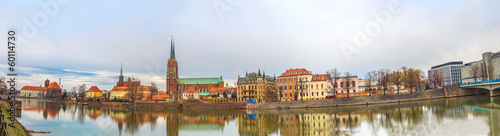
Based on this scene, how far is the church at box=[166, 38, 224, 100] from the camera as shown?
165 m

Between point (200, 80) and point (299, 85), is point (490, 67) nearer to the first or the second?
point (299, 85)

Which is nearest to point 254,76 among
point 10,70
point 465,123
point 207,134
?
point 207,134

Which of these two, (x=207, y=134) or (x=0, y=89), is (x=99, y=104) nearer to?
(x=0, y=89)

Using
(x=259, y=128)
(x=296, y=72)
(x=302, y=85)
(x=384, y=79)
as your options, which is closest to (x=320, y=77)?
(x=302, y=85)

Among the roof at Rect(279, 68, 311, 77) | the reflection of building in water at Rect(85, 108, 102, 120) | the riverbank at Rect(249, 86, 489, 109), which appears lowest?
the reflection of building in water at Rect(85, 108, 102, 120)

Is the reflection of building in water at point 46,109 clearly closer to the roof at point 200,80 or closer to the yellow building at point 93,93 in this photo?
the roof at point 200,80

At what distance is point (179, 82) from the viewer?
579 ft

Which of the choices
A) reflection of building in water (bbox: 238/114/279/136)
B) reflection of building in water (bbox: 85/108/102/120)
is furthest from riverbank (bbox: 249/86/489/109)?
reflection of building in water (bbox: 85/108/102/120)

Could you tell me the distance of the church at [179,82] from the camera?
541 ft

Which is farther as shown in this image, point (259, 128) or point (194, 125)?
point (194, 125)

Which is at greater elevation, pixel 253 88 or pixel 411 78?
pixel 411 78

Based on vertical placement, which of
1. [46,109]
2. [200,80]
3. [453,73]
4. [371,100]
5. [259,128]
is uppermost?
[453,73]

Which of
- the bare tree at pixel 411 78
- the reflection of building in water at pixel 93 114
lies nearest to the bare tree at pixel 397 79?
the bare tree at pixel 411 78

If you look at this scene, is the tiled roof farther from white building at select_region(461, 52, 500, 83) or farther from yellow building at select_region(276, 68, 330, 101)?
white building at select_region(461, 52, 500, 83)
